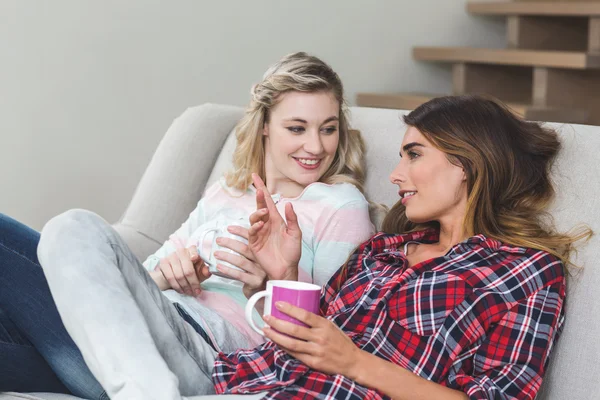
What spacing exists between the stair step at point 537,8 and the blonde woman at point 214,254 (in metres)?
2.06

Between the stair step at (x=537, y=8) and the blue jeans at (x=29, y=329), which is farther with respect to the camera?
the stair step at (x=537, y=8)

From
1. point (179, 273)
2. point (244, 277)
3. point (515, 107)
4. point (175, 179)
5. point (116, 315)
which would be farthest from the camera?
point (515, 107)

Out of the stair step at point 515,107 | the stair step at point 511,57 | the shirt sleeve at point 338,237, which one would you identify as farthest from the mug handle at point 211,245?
the stair step at point 511,57

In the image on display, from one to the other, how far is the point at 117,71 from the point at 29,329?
6.14ft

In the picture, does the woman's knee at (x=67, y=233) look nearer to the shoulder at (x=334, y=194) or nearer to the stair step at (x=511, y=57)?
the shoulder at (x=334, y=194)

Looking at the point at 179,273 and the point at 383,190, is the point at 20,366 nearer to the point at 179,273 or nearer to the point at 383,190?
the point at 179,273

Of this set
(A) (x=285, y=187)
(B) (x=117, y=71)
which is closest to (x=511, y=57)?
(B) (x=117, y=71)

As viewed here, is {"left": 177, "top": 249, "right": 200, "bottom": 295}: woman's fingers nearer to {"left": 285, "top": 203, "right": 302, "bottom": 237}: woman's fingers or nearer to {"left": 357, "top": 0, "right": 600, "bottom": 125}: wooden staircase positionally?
{"left": 285, "top": 203, "right": 302, "bottom": 237}: woman's fingers

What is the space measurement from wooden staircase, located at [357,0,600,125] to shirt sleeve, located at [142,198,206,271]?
70.9 inches

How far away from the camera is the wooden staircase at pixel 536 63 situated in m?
3.52

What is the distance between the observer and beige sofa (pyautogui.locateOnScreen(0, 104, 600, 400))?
1441mm

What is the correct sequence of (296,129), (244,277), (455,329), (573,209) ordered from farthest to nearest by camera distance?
(296,129) < (244,277) < (573,209) < (455,329)

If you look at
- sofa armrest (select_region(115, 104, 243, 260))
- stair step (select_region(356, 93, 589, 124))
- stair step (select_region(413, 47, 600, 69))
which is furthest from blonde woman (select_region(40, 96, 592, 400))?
stair step (select_region(413, 47, 600, 69))

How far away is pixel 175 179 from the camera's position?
7.56 ft
